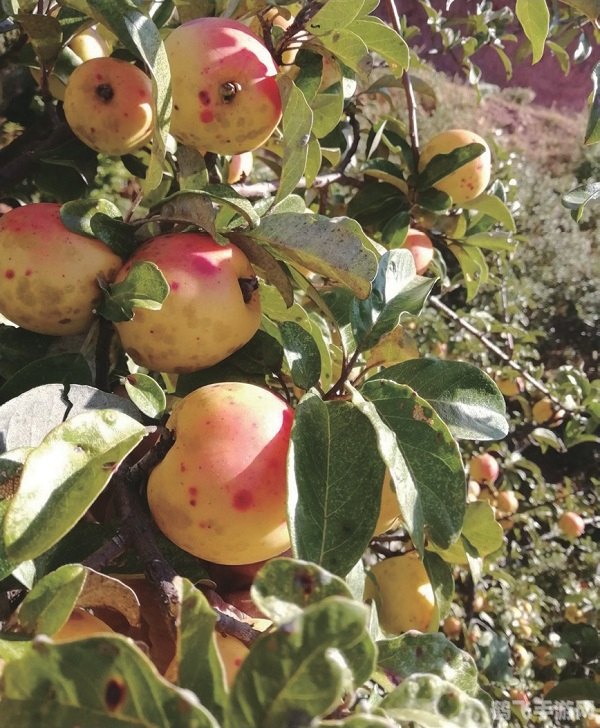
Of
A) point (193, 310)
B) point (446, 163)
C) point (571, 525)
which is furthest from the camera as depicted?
point (571, 525)

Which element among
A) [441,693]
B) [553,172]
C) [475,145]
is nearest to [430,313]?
[475,145]

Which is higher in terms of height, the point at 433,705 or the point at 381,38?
the point at 381,38

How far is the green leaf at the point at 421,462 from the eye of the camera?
0.41 metres

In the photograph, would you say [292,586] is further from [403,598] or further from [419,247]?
[419,247]

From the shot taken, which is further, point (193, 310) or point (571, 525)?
point (571, 525)

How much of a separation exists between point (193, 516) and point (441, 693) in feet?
0.58

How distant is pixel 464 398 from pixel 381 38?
43cm

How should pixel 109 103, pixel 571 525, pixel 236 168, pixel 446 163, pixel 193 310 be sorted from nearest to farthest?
pixel 193 310
pixel 109 103
pixel 236 168
pixel 446 163
pixel 571 525

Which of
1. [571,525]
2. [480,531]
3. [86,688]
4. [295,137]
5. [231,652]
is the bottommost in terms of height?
[571,525]

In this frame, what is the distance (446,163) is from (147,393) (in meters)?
0.72

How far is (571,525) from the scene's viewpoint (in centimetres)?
192

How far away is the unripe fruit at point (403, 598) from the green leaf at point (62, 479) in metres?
0.42

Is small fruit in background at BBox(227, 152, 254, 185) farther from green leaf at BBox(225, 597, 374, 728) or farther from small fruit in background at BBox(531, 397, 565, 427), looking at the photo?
small fruit in background at BBox(531, 397, 565, 427)

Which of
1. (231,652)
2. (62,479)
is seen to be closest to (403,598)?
(231,652)
